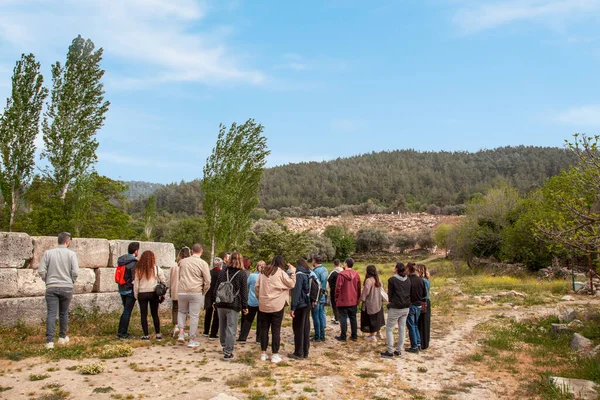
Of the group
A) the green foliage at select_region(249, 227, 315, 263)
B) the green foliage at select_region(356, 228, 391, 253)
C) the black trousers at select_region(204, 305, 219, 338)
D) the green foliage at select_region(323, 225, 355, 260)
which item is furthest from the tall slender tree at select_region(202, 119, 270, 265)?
the green foliage at select_region(356, 228, 391, 253)

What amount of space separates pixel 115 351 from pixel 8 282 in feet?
10.9

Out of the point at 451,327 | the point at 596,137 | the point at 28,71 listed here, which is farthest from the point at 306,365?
the point at 28,71

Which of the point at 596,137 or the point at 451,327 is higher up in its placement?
the point at 596,137

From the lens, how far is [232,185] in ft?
66.1

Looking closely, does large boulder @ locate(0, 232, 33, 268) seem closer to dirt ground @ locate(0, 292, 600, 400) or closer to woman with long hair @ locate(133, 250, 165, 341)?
woman with long hair @ locate(133, 250, 165, 341)

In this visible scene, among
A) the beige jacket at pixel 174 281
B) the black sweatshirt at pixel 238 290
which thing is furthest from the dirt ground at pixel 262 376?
the beige jacket at pixel 174 281

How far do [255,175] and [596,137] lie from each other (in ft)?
50.8

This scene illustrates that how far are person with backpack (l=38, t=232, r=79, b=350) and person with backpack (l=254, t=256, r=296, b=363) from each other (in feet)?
10.3

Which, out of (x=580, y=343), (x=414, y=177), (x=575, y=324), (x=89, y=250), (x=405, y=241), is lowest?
(x=405, y=241)

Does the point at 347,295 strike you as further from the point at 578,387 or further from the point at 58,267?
the point at 58,267

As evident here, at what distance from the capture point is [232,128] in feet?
69.6

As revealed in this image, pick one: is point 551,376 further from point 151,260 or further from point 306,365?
point 151,260

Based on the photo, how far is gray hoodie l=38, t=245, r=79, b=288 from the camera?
23.1 feet

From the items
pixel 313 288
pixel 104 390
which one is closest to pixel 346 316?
pixel 313 288
